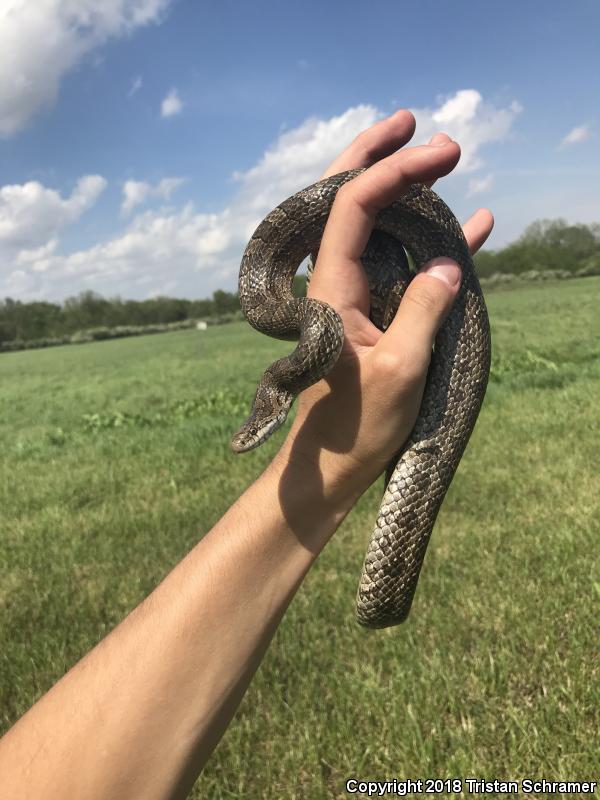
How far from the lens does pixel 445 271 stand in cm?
309

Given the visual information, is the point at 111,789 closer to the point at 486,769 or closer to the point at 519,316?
the point at 486,769

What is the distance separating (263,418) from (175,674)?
189cm

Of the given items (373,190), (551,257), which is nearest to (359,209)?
(373,190)

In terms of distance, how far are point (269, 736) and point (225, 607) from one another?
2.50 metres

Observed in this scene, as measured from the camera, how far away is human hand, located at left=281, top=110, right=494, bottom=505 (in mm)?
2848

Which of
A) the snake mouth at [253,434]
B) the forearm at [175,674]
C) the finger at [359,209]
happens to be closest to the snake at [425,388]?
the snake mouth at [253,434]

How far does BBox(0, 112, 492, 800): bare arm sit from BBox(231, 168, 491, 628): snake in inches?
18.4

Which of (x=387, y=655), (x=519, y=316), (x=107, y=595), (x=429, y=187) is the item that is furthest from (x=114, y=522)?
(x=519, y=316)

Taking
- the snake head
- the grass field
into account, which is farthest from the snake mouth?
the grass field

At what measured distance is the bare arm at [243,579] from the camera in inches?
86.3

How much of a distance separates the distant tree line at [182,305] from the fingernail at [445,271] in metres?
82.6

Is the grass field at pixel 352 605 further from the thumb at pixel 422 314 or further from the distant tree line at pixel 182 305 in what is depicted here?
the distant tree line at pixel 182 305

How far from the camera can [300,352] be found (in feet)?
11.0

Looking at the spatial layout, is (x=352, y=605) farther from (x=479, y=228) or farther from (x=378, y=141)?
(x=378, y=141)
